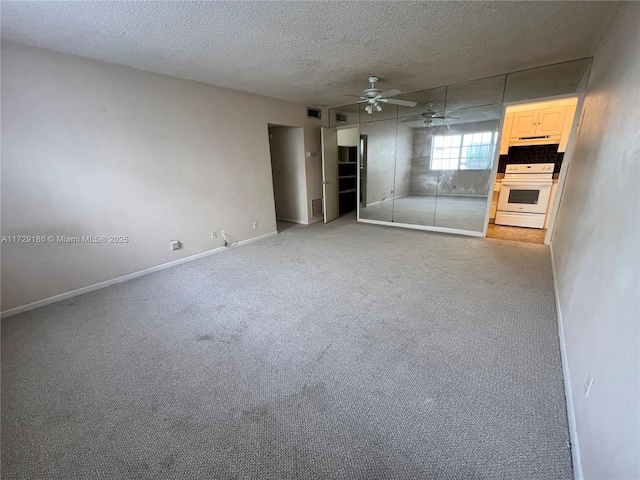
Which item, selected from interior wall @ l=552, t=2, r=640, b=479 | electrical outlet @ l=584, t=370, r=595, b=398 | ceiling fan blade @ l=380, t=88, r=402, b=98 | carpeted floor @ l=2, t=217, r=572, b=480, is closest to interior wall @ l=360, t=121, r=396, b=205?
ceiling fan blade @ l=380, t=88, r=402, b=98

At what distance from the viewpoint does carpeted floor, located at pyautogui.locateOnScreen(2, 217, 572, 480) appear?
46.1 inches

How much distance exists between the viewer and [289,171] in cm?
545

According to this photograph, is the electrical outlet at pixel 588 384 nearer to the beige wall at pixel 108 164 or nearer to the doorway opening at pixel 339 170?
the beige wall at pixel 108 164

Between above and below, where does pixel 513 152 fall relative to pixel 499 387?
above

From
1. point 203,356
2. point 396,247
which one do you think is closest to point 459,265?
point 396,247

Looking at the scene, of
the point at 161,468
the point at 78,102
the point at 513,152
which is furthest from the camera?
the point at 513,152

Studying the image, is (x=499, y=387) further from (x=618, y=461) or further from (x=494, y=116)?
(x=494, y=116)

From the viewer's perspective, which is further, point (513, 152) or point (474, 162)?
point (513, 152)

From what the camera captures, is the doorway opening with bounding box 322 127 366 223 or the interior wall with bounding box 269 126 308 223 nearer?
the interior wall with bounding box 269 126 308 223

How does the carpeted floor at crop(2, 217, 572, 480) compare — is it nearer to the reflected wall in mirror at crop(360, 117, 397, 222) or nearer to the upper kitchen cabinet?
the reflected wall in mirror at crop(360, 117, 397, 222)

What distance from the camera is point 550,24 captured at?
86.5 inches

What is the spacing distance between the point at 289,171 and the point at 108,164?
3216 mm

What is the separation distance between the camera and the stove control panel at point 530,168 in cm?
433

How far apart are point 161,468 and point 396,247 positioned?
351 centimetres
